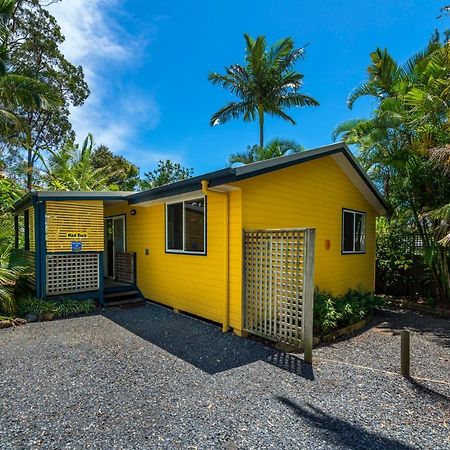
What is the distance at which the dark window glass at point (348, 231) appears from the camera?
8.85 meters

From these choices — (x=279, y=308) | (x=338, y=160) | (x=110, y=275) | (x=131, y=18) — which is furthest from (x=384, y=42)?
(x=110, y=275)

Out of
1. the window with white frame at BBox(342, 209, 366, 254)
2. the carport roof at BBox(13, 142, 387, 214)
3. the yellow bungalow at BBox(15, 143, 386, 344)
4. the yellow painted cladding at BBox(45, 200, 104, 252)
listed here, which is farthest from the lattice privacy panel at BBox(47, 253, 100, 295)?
the window with white frame at BBox(342, 209, 366, 254)

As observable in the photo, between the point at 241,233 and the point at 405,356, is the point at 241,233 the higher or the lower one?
the higher one

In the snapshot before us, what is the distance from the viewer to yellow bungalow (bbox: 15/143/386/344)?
555 cm

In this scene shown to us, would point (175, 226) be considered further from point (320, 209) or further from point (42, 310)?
point (320, 209)

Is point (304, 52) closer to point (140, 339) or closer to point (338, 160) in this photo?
point (338, 160)

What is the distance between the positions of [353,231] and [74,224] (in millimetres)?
7650

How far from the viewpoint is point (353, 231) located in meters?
9.23

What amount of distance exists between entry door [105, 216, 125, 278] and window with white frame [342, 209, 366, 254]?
6591 millimetres

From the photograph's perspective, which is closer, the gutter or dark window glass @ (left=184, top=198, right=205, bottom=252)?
the gutter

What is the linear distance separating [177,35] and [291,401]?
12057 millimetres

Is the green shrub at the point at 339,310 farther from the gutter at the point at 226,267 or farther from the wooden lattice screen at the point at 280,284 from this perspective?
the gutter at the point at 226,267

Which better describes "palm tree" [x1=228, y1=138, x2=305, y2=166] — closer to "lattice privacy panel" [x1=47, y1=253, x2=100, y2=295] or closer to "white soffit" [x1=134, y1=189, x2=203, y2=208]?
"white soffit" [x1=134, y1=189, x2=203, y2=208]

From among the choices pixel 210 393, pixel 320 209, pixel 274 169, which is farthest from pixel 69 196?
pixel 320 209
